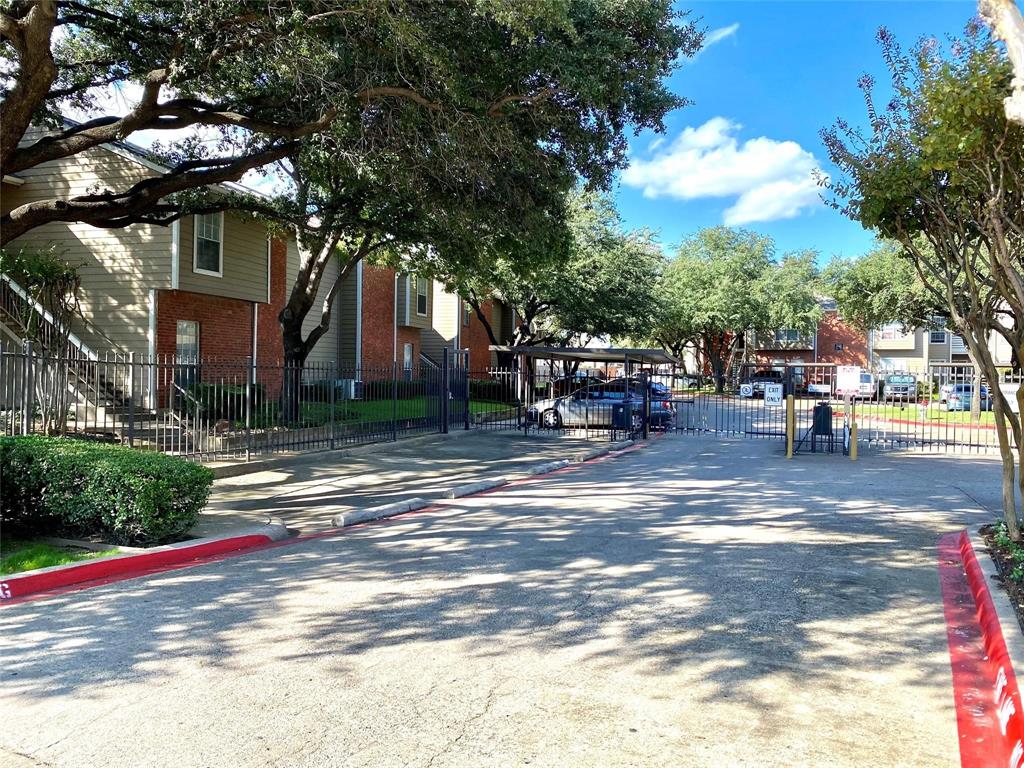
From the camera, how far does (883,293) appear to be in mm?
36688

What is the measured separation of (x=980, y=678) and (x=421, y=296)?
3046cm

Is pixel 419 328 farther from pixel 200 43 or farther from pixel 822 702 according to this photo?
pixel 822 702

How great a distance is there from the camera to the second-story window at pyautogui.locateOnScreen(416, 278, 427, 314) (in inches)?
1308

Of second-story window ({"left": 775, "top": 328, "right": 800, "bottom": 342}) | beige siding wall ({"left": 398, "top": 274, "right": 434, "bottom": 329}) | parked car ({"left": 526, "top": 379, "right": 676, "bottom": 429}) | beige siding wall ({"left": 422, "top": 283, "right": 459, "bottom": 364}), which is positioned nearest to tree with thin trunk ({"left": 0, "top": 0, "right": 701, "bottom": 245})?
parked car ({"left": 526, "top": 379, "right": 676, "bottom": 429})

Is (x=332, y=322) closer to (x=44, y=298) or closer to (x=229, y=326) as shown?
(x=229, y=326)

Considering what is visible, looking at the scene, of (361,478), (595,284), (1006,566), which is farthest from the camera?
(595,284)

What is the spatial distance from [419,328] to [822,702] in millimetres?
30575

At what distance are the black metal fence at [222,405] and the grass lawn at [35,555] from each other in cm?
341

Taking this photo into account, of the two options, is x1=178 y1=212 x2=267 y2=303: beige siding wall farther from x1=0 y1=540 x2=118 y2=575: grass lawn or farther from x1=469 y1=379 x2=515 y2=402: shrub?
x1=469 y1=379 x2=515 y2=402: shrub

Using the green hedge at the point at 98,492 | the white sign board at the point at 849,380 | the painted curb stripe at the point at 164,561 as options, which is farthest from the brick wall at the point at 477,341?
the green hedge at the point at 98,492

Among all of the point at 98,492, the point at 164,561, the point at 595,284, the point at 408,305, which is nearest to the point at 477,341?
the point at 408,305

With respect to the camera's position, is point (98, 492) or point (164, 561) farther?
point (98, 492)

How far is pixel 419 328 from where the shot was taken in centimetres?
3378

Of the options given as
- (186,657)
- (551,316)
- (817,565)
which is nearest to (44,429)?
(186,657)
